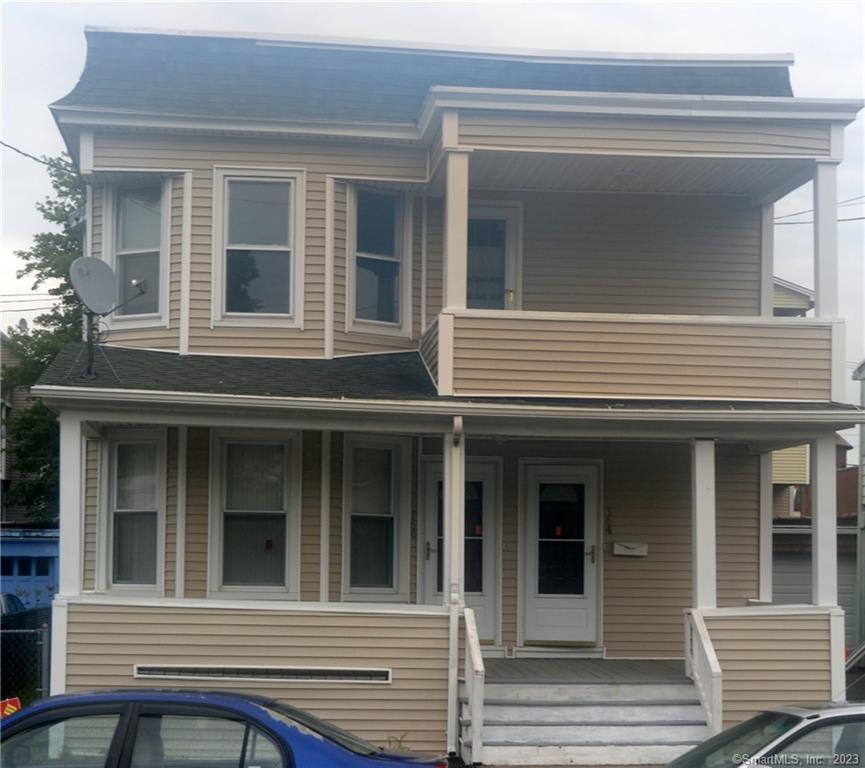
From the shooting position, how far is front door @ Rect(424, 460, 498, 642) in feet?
45.8

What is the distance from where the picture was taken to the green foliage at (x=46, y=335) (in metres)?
27.9

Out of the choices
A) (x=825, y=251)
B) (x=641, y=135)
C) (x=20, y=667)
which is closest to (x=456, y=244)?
(x=641, y=135)

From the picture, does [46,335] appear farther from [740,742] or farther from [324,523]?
[740,742]

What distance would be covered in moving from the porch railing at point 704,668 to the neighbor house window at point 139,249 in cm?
657

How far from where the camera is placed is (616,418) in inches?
482

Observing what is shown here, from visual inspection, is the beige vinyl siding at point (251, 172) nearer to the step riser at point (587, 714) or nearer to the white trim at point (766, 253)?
the step riser at point (587, 714)

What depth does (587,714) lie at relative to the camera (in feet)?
38.8

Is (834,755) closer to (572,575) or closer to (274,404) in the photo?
(274,404)

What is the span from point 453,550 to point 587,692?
6.08ft

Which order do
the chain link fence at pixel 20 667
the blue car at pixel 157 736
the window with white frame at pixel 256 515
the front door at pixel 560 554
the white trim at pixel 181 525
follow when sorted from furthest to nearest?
the chain link fence at pixel 20 667 → the front door at pixel 560 554 → the window with white frame at pixel 256 515 → the white trim at pixel 181 525 → the blue car at pixel 157 736

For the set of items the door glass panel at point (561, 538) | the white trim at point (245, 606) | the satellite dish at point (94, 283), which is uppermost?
the satellite dish at point (94, 283)

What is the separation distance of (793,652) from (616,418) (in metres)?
2.86

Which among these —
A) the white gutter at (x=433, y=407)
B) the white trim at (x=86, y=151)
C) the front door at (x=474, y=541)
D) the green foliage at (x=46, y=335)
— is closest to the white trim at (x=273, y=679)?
the front door at (x=474, y=541)

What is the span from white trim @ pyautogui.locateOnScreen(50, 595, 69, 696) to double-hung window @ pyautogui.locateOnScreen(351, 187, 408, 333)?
178 inches
